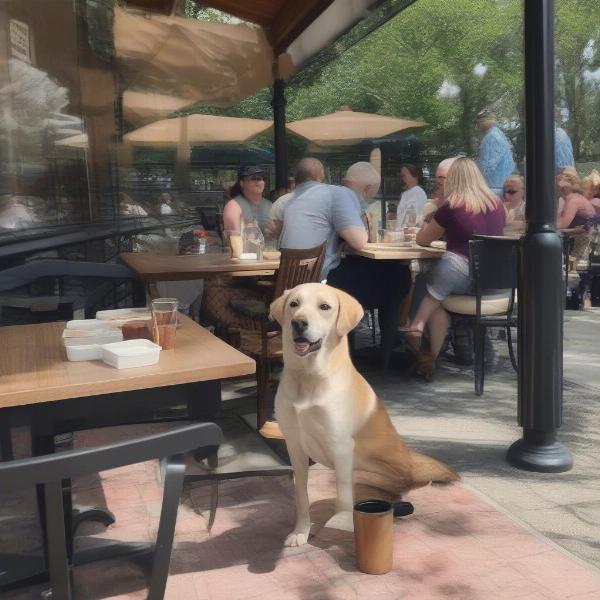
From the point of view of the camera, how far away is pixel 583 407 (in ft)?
14.8

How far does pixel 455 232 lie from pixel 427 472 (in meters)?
2.44

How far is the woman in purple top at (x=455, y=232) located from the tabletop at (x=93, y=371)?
9.91 feet

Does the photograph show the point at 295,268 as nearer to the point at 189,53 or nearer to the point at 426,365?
the point at 426,365

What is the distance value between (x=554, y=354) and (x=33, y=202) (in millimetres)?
3272

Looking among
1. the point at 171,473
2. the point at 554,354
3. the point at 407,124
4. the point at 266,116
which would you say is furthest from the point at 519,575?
the point at 266,116

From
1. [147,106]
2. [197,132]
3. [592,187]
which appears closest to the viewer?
[592,187]

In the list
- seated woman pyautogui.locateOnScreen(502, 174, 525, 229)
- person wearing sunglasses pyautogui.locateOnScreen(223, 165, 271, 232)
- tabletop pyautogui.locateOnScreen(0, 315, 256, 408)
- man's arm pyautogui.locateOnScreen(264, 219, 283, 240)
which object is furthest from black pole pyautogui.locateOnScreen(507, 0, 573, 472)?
seated woman pyautogui.locateOnScreen(502, 174, 525, 229)

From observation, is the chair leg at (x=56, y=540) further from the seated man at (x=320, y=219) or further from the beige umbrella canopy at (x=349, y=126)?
the beige umbrella canopy at (x=349, y=126)

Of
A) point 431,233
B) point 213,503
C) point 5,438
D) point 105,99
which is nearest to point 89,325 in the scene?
point 5,438

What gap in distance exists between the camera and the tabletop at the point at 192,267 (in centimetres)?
437

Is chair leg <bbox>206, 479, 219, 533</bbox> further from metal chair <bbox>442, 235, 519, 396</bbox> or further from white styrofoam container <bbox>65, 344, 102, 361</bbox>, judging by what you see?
metal chair <bbox>442, 235, 519, 396</bbox>

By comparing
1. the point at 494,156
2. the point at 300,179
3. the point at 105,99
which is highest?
the point at 105,99

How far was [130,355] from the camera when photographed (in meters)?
1.97

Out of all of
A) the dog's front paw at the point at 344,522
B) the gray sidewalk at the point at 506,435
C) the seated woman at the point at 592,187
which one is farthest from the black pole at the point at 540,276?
the seated woman at the point at 592,187
